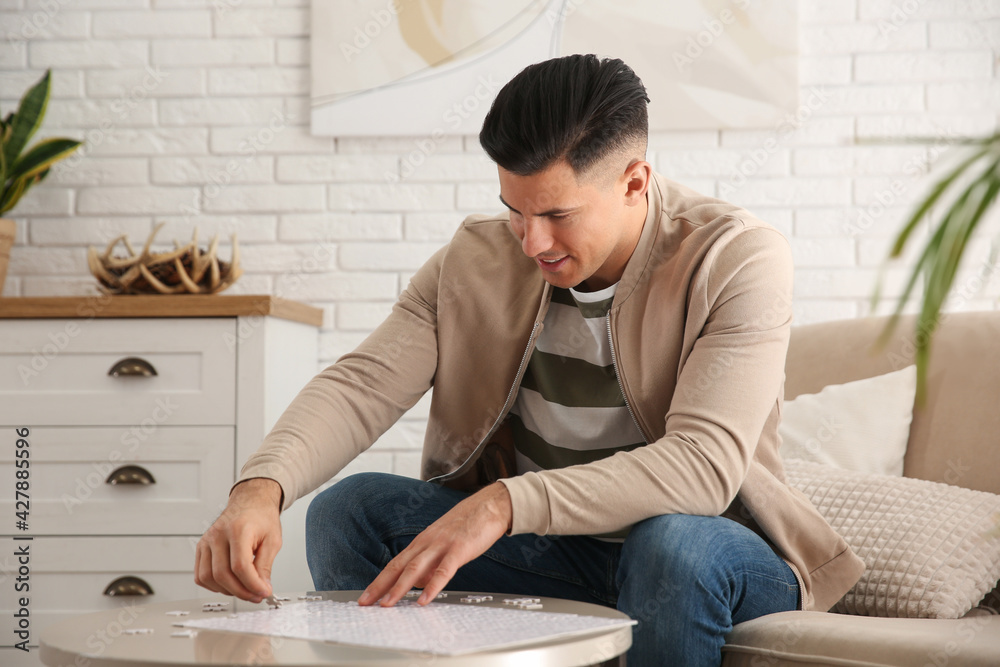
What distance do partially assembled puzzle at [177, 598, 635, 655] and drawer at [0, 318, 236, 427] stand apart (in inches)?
37.1

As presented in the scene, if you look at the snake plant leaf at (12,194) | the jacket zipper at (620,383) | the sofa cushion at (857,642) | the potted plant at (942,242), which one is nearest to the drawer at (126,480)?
the snake plant leaf at (12,194)

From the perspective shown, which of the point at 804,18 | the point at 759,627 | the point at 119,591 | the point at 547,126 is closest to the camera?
the point at 759,627

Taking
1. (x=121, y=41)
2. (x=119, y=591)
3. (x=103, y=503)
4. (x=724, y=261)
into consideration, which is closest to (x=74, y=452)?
(x=103, y=503)

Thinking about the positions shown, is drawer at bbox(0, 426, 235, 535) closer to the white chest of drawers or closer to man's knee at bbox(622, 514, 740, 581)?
the white chest of drawers

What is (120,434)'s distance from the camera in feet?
6.28

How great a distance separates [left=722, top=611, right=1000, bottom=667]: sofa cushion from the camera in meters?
1.03

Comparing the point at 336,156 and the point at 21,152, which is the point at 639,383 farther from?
the point at 21,152

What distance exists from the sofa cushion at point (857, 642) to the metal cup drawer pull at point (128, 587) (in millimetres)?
1270

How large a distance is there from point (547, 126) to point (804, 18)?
52.1 inches

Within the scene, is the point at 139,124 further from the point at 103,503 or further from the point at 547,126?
the point at 547,126

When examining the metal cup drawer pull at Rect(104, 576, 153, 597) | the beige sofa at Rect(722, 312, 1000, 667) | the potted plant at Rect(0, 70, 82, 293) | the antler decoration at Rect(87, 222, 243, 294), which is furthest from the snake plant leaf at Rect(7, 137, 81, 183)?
the beige sofa at Rect(722, 312, 1000, 667)

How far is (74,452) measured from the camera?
1919 mm

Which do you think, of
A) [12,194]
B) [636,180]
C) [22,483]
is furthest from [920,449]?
[12,194]

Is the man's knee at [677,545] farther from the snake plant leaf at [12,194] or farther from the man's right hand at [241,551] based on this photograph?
the snake plant leaf at [12,194]
